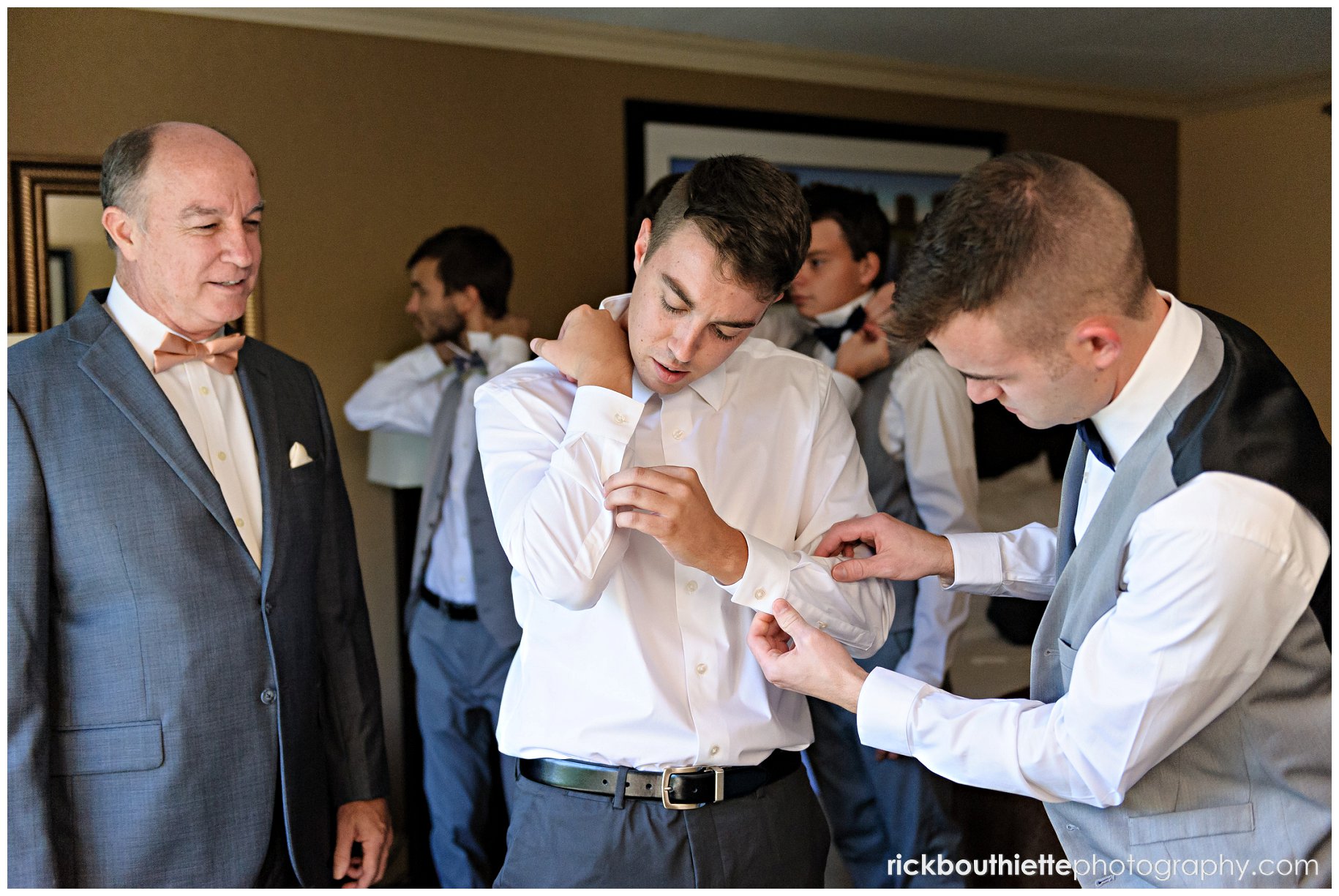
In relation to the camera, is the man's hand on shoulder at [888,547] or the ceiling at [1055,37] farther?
the ceiling at [1055,37]

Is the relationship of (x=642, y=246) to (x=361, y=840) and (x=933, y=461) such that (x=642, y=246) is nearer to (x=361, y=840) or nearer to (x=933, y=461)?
(x=361, y=840)

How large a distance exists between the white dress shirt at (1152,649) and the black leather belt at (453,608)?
232cm

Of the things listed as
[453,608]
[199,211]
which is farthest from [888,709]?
[453,608]

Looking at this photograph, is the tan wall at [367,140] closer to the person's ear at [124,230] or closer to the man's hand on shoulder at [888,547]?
the person's ear at [124,230]

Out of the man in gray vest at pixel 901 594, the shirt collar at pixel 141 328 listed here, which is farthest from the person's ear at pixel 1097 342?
the man in gray vest at pixel 901 594

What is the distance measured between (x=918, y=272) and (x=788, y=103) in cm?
366

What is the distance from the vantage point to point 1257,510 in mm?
1145

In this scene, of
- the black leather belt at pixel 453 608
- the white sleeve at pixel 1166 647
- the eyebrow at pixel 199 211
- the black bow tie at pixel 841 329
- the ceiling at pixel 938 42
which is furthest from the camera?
the ceiling at pixel 938 42

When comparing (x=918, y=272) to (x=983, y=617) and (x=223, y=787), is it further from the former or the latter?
(x=983, y=617)

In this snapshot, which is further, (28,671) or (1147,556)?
(28,671)

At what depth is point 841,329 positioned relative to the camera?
3219 millimetres

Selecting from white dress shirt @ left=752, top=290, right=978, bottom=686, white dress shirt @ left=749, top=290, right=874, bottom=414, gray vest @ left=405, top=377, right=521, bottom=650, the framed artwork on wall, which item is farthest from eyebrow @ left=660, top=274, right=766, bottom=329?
the framed artwork on wall

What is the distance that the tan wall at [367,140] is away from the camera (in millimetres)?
3457

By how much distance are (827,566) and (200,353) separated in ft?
3.70
